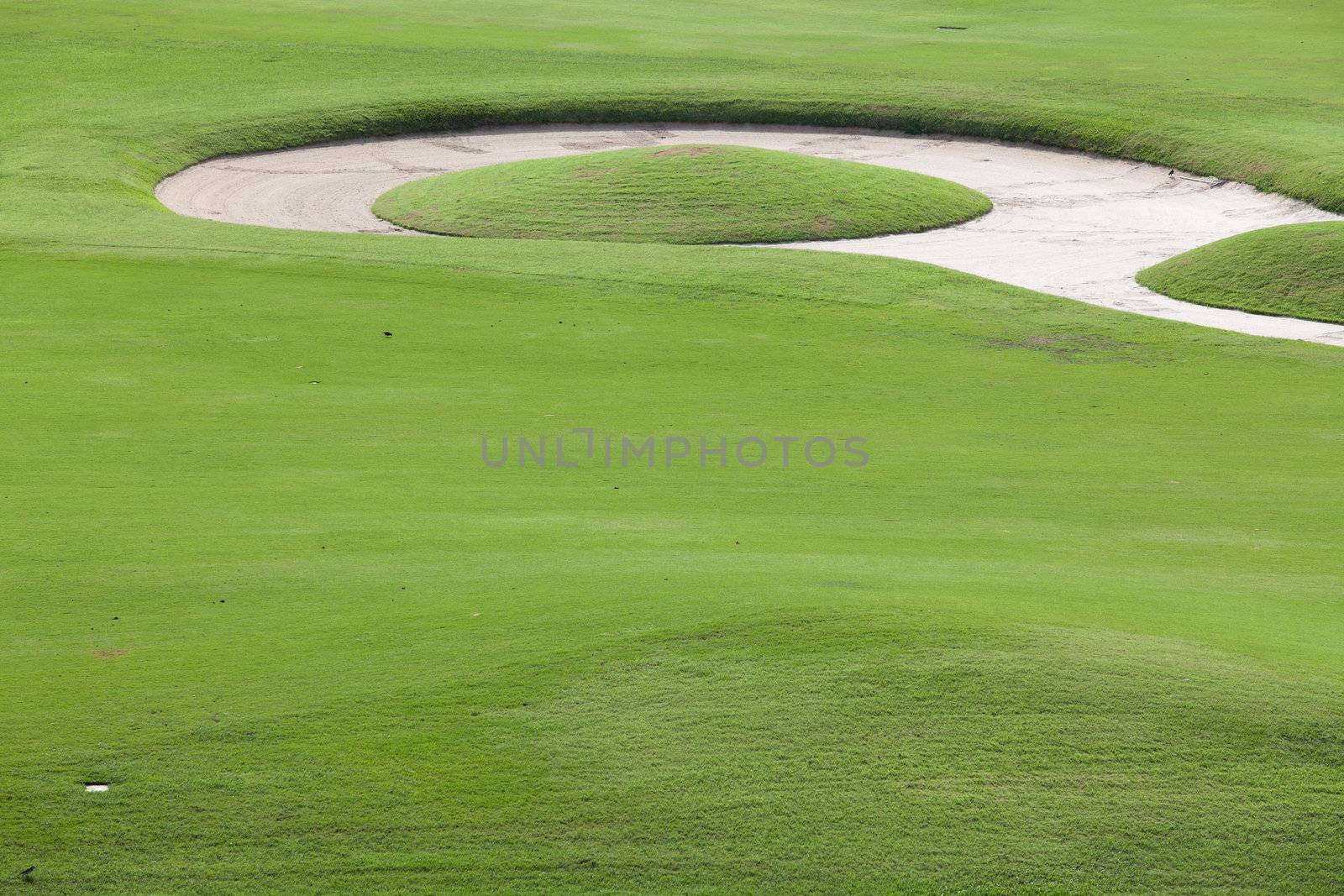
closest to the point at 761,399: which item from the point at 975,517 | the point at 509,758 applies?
the point at 975,517

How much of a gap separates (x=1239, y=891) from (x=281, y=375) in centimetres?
1091

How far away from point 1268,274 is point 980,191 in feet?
31.0

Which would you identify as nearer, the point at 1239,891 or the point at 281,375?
the point at 1239,891

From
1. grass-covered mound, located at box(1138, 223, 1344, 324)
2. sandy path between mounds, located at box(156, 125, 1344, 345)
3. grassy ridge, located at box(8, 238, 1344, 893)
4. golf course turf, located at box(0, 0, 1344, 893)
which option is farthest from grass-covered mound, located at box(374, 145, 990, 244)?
grassy ridge, located at box(8, 238, 1344, 893)

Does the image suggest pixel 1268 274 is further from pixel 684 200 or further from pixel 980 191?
pixel 684 200

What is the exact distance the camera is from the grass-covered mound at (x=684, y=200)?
1045 inches

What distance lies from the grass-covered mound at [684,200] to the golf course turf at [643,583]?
3271 millimetres

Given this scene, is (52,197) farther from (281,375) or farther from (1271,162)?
(1271,162)

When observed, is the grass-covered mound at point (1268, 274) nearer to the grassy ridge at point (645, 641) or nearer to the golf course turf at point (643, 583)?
the golf course turf at point (643, 583)

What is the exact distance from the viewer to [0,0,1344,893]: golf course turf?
6188 mm

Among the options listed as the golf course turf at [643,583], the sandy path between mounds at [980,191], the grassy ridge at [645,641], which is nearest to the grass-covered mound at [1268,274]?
the sandy path between mounds at [980,191]

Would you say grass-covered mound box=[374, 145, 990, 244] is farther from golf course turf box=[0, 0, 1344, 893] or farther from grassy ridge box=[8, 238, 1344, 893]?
grassy ridge box=[8, 238, 1344, 893]

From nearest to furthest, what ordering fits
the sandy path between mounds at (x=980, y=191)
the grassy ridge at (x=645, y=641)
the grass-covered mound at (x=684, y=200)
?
the grassy ridge at (x=645, y=641), the sandy path between mounds at (x=980, y=191), the grass-covered mound at (x=684, y=200)

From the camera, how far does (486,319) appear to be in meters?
18.2
